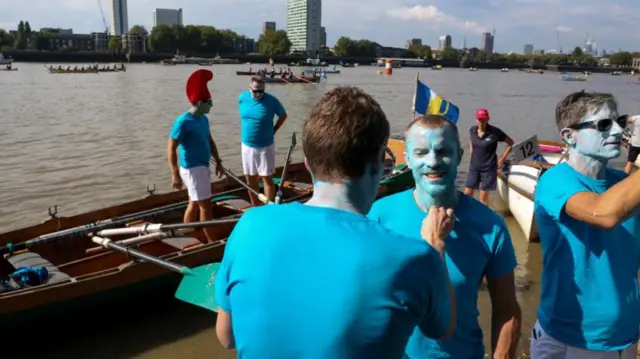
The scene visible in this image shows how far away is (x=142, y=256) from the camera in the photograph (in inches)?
224

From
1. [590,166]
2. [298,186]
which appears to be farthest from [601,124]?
[298,186]

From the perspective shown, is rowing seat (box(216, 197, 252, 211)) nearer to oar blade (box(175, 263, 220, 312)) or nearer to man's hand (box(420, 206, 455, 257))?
oar blade (box(175, 263, 220, 312))

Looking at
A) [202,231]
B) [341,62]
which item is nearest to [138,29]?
[341,62]

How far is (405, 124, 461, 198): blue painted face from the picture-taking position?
7.70 ft

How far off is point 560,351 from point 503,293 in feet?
1.72

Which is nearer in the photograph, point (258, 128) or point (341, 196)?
point (341, 196)

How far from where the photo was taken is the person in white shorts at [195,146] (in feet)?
21.7

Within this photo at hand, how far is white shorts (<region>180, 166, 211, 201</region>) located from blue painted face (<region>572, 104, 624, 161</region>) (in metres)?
5.23

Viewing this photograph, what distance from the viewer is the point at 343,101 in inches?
61.5

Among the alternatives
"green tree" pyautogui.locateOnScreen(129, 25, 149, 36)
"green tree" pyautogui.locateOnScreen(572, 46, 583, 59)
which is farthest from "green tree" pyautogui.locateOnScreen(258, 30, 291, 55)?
"green tree" pyautogui.locateOnScreen(572, 46, 583, 59)

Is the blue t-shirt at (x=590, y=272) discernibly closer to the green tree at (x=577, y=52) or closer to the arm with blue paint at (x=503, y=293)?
the arm with blue paint at (x=503, y=293)

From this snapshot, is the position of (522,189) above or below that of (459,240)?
below

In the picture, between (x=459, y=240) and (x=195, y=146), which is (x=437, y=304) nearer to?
(x=459, y=240)

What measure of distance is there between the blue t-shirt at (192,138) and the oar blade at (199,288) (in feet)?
6.70
